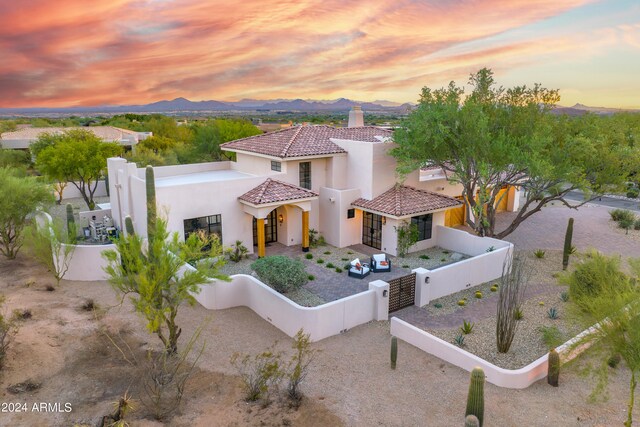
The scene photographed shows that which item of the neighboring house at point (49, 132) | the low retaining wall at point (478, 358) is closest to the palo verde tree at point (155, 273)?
the low retaining wall at point (478, 358)

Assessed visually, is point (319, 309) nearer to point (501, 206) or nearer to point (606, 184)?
point (606, 184)

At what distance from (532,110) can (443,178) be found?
724 cm

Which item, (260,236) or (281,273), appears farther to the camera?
(260,236)

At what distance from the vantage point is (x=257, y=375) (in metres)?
13.4

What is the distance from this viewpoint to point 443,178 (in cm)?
2927

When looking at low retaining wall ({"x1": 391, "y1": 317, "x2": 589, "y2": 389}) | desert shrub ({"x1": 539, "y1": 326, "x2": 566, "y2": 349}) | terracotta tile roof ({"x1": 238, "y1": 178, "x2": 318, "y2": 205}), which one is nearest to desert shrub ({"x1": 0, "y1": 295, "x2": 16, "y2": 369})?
terracotta tile roof ({"x1": 238, "y1": 178, "x2": 318, "y2": 205})

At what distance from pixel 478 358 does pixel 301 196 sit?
43.8ft

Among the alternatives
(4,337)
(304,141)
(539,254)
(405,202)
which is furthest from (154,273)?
(539,254)

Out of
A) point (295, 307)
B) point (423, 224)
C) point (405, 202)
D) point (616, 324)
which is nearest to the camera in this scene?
point (616, 324)

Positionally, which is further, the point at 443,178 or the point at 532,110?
the point at 443,178

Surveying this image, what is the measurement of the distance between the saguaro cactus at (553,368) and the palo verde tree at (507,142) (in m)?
10.5

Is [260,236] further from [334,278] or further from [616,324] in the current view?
[616,324]

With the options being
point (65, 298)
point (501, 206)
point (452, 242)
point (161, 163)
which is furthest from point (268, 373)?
point (161, 163)

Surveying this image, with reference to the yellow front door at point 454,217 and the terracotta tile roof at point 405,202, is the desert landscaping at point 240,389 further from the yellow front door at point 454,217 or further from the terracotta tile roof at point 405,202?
the yellow front door at point 454,217
